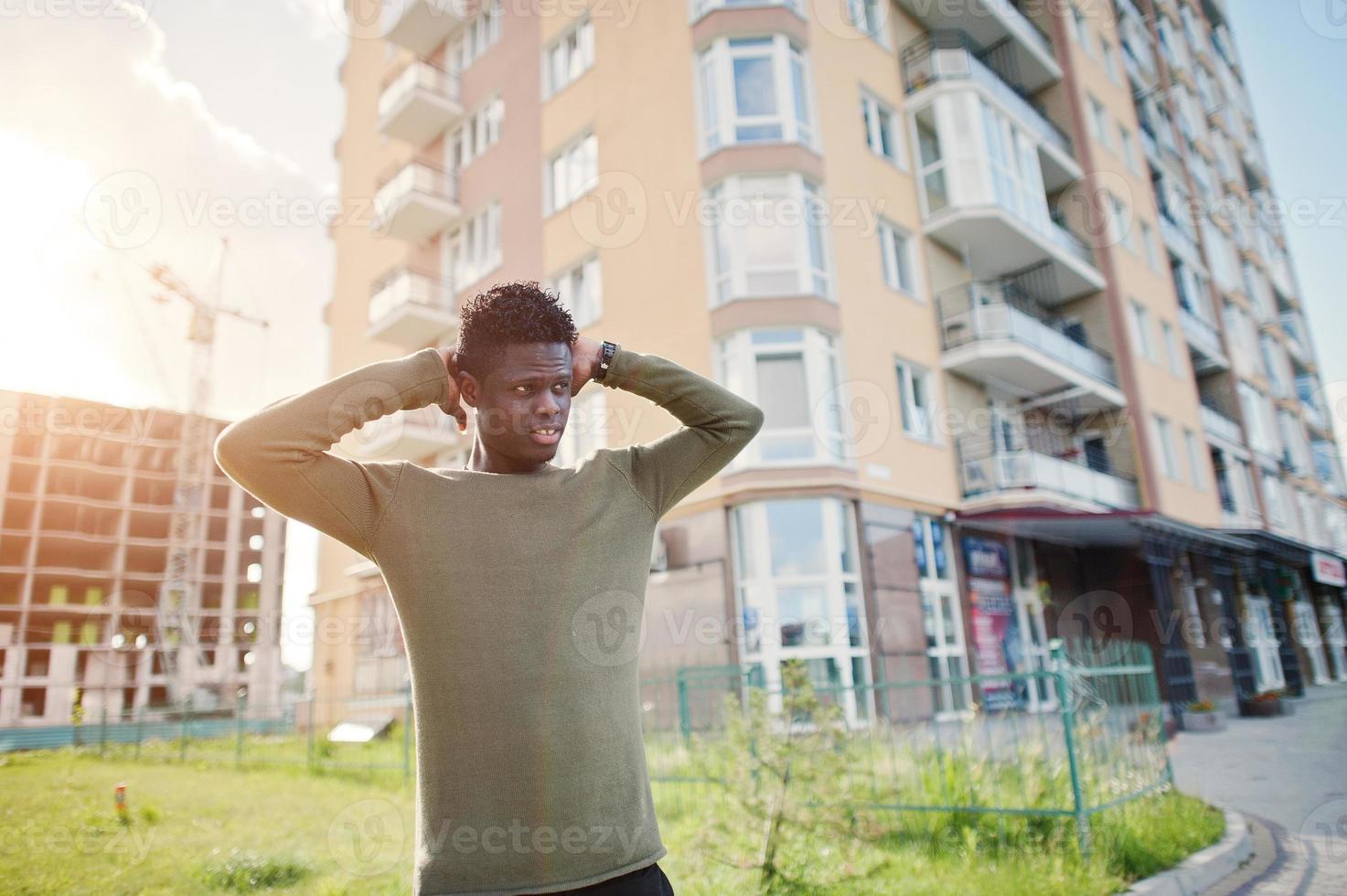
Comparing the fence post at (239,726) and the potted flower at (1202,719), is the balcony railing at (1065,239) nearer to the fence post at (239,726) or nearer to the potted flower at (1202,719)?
the potted flower at (1202,719)

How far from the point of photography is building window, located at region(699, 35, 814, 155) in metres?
14.6

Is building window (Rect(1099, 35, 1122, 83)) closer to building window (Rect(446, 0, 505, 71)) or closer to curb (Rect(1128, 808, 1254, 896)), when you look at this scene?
building window (Rect(446, 0, 505, 71))

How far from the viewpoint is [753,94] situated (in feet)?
48.6

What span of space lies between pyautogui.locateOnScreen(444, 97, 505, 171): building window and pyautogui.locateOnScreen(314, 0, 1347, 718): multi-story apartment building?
9cm

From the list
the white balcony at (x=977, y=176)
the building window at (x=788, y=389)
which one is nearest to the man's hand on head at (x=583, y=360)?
the building window at (x=788, y=389)

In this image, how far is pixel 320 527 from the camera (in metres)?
1.77

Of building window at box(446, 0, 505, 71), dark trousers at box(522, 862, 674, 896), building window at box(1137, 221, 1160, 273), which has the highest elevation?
building window at box(446, 0, 505, 71)

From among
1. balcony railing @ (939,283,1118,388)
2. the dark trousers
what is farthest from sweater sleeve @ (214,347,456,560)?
balcony railing @ (939,283,1118,388)

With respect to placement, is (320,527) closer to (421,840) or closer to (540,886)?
(421,840)

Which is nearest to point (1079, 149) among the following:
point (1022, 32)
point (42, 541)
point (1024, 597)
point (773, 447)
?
point (1022, 32)

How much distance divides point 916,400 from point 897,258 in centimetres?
292

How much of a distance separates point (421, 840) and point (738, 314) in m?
12.5

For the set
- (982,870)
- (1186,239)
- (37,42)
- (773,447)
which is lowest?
(982,870)

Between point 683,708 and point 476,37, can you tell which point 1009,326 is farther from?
point 476,37
